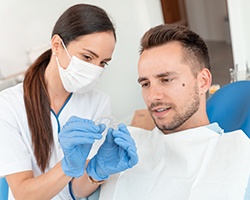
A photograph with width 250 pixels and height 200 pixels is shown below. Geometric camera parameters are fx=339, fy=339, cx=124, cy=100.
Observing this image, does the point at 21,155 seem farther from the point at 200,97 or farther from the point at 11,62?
the point at 11,62

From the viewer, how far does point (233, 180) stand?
2.93 ft

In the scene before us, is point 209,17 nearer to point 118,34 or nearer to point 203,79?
point 118,34

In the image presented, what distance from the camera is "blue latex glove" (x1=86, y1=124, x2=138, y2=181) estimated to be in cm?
91

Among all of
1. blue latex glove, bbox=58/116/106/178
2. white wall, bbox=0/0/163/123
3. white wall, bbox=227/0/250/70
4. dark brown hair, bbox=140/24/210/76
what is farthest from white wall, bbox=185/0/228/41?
blue latex glove, bbox=58/116/106/178

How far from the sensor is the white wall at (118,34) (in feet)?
7.36

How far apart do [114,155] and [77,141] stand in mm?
147

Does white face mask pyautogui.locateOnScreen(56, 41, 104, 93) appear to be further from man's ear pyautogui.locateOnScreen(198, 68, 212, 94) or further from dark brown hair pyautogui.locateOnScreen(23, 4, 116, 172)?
man's ear pyautogui.locateOnScreen(198, 68, 212, 94)

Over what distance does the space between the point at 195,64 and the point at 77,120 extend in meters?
0.44

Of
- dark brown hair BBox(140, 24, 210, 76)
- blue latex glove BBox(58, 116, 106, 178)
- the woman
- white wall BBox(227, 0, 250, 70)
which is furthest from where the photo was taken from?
white wall BBox(227, 0, 250, 70)

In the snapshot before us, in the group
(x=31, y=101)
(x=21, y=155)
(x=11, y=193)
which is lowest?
(x=11, y=193)

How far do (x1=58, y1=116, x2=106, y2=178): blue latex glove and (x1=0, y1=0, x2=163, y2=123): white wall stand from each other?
150 centimetres

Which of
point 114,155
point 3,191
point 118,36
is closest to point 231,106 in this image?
point 114,155

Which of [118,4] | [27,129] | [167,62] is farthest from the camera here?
[118,4]

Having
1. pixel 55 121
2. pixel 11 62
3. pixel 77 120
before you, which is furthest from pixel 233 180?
pixel 11 62
